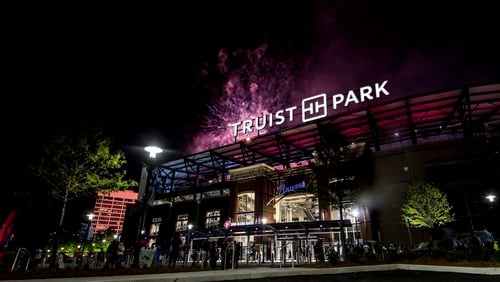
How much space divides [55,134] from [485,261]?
80.8ft

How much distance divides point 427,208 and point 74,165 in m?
25.4

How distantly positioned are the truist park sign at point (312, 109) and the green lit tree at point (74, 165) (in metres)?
24.8

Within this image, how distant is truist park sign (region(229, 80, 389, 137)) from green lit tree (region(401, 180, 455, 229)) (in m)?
14.8

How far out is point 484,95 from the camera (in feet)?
96.3

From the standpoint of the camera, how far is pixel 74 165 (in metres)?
18.4

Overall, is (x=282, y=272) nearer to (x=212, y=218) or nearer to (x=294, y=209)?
(x=294, y=209)

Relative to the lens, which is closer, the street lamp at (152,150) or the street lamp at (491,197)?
the street lamp at (152,150)

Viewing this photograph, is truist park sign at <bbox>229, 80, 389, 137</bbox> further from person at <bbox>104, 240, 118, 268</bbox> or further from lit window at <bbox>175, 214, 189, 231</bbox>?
person at <bbox>104, 240, 118, 268</bbox>

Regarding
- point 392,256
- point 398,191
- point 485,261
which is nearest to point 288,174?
point 398,191

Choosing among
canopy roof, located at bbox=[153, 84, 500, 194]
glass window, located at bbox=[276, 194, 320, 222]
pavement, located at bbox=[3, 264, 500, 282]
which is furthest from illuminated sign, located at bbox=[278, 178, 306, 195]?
pavement, located at bbox=[3, 264, 500, 282]

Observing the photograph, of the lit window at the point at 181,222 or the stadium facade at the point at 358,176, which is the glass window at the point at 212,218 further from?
the lit window at the point at 181,222

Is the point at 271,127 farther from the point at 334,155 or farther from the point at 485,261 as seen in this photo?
the point at 485,261

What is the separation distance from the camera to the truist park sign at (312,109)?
35.3 meters

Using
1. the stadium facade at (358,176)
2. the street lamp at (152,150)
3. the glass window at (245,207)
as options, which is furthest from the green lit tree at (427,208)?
the street lamp at (152,150)
